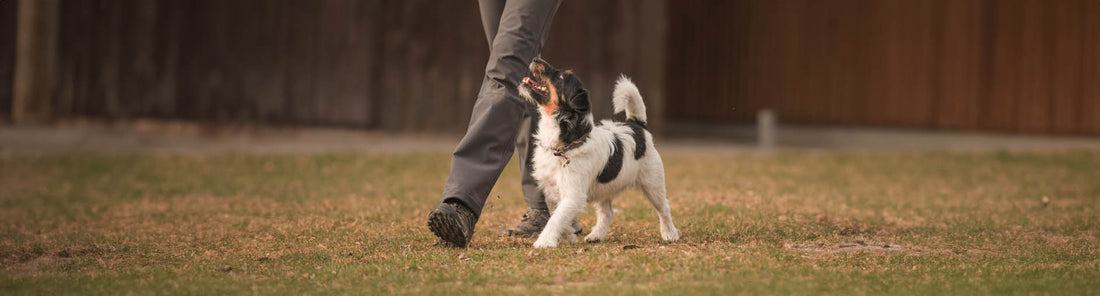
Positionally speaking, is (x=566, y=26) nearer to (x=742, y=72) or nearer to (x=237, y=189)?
(x=742, y=72)

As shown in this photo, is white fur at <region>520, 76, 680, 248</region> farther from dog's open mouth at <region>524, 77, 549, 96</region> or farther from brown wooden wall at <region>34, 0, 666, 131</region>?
brown wooden wall at <region>34, 0, 666, 131</region>

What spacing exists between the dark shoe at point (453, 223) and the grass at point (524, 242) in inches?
2.8

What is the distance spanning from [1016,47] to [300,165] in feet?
26.2

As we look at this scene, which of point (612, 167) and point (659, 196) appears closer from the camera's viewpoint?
point (612, 167)

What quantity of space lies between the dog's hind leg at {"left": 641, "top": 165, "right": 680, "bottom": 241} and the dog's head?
1.47 ft

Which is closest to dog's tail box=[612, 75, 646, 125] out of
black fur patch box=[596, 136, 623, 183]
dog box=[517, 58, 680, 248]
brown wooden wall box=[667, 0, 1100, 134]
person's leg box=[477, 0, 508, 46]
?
dog box=[517, 58, 680, 248]

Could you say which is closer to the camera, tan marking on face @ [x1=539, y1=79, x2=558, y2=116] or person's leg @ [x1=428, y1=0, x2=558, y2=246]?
tan marking on face @ [x1=539, y1=79, x2=558, y2=116]

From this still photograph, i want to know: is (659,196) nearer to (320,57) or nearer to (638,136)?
(638,136)

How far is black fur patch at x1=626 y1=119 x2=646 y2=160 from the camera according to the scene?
4.43 metres

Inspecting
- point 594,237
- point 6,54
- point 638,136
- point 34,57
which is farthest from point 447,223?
point 6,54

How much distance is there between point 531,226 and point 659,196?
2.00 feet

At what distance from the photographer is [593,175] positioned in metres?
4.22

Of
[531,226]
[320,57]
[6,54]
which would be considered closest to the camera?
[531,226]

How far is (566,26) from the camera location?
1204cm
